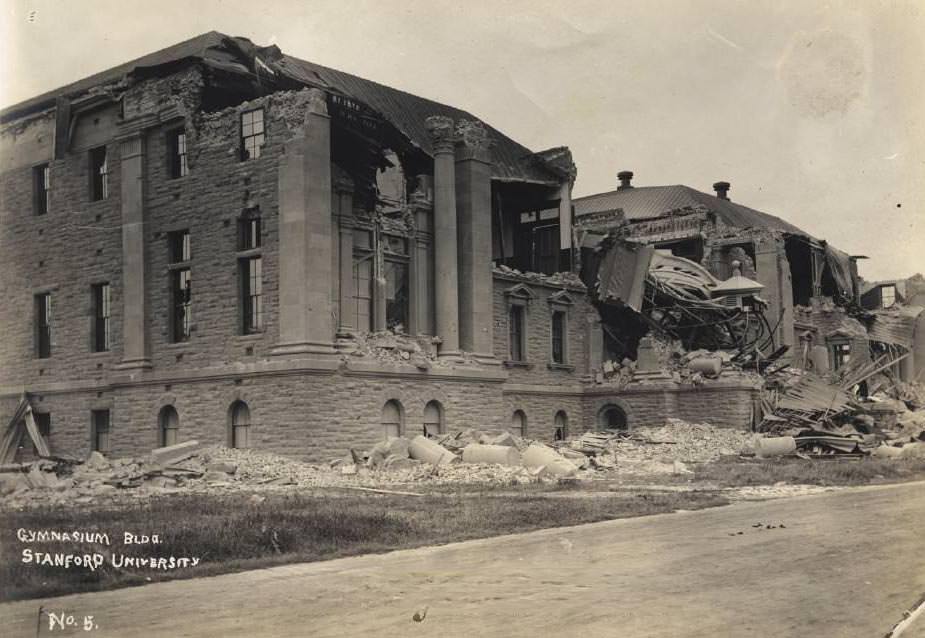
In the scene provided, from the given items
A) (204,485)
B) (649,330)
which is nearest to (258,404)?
(204,485)

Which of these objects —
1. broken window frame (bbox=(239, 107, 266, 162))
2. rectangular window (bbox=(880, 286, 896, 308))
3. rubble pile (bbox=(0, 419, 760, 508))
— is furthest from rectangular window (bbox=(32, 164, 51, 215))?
rectangular window (bbox=(880, 286, 896, 308))

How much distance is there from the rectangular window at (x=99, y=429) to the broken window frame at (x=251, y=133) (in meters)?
9.41

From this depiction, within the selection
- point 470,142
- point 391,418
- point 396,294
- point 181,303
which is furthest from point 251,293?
point 470,142

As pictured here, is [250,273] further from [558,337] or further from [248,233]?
[558,337]

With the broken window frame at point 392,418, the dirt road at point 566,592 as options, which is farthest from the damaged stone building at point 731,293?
the dirt road at point 566,592

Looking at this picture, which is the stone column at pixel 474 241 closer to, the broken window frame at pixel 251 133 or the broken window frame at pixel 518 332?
the broken window frame at pixel 518 332

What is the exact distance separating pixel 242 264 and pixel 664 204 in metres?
30.4

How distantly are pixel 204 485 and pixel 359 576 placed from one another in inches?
486

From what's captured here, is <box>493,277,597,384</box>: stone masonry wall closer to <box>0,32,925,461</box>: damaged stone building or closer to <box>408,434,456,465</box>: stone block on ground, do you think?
<box>0,32,925,461</box>: damaged stone building

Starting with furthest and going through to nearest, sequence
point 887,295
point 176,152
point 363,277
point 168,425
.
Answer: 1. point 887,295
2. point 363,277
3. point 176,152
4. point 168,425

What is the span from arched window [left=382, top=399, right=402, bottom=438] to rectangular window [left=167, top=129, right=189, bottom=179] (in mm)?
9515

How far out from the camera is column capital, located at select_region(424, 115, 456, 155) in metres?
34.2

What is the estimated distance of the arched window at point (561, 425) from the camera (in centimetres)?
4044

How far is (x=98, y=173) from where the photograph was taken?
33.2 metres
